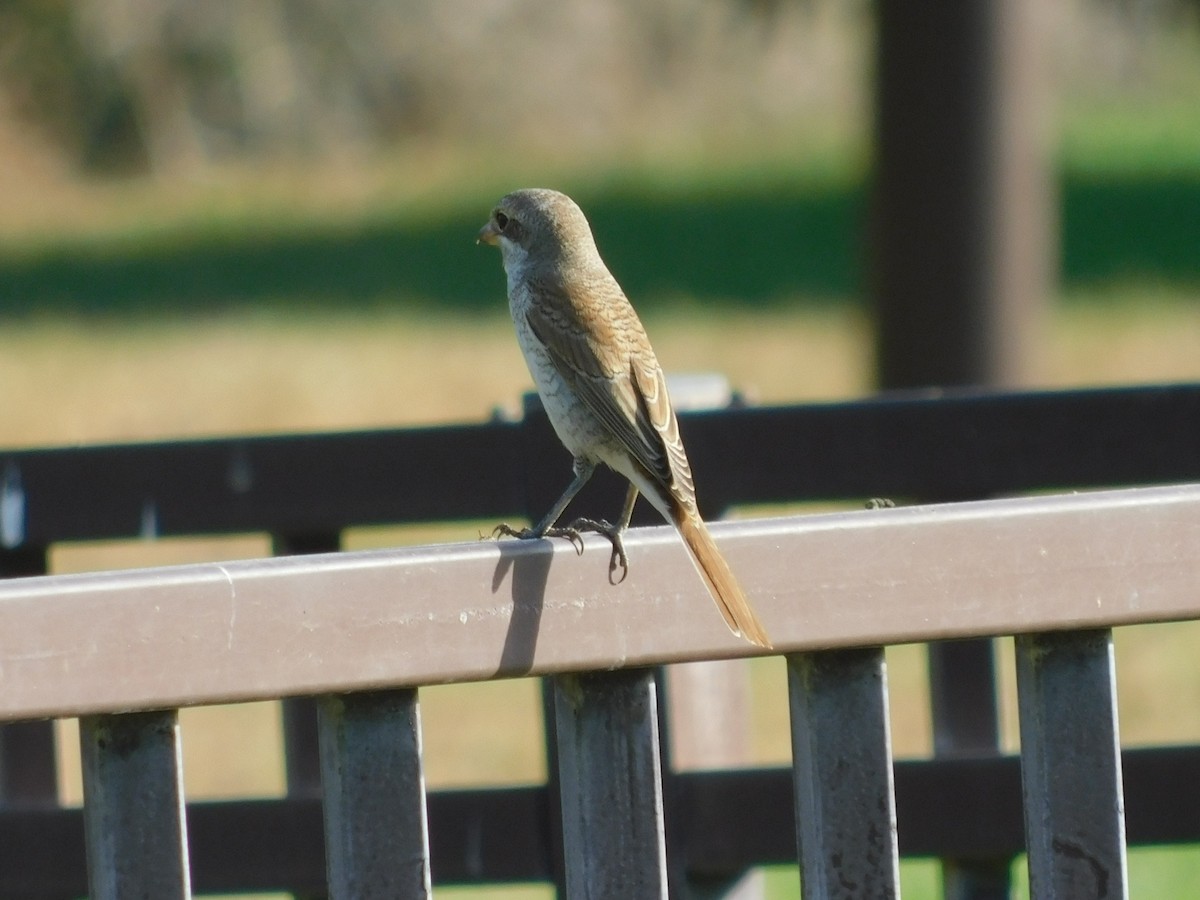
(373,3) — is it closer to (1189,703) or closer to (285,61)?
(285,61)

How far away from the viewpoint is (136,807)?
2.03 meters

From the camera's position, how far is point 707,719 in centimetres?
387

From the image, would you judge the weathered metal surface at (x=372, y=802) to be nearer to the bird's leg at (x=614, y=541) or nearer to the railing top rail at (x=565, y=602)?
the railing top rail at (x=565, y=602)

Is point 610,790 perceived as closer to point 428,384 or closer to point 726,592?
point 726,592

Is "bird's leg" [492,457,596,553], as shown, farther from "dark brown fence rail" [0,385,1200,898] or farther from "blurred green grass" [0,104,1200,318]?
"blurred green grass" [0,104,1200,318]

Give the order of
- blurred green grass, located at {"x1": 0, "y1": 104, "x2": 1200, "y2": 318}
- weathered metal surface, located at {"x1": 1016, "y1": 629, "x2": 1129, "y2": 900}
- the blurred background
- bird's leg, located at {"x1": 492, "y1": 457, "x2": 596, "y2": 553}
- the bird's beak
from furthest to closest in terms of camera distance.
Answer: blurred green grass, located at {"x1": 0, "y1": 104, "x2": 1200, "y2": 318}
the blurred background
the bird's beak
bird's leg, located at {"x1": 492, "y1": 457, "x2": 596, "y2": 553}
weathered metal surface, located at {"x1": 1016, "y1": 629, "x2": 1129, "y2": 900}

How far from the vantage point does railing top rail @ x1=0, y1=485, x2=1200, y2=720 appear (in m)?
1.96

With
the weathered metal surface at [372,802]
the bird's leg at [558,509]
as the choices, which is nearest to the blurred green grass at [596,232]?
the bird's leg at [558,509]

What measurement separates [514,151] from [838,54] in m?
6.08

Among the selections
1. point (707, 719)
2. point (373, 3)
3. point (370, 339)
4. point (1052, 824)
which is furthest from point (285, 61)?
point (1052, 824)

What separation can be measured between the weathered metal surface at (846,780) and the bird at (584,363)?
0.33 metres

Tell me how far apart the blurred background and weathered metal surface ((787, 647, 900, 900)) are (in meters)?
3.59

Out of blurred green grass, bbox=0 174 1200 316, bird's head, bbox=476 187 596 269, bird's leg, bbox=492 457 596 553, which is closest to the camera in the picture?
bird's leg, bbox=492 457 596 553

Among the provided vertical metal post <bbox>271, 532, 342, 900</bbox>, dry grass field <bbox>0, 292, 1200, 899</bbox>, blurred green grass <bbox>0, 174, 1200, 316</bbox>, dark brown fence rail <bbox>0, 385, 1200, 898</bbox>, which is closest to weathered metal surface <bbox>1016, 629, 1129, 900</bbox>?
dark brown fence rail <bbox>0, 385, 1200, 898</bbox>
